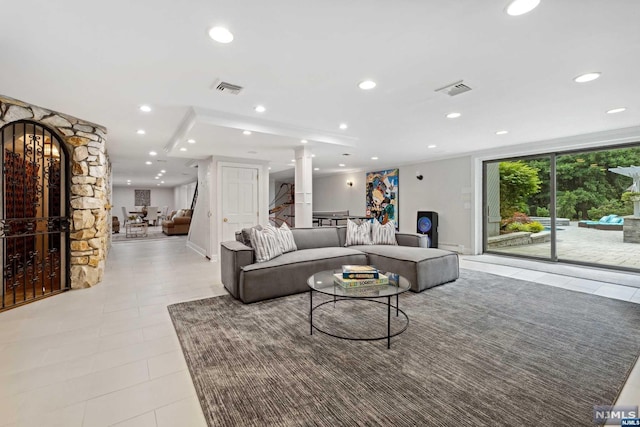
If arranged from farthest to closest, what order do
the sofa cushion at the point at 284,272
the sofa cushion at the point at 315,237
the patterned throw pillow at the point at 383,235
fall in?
the patterned throw pillow at the point at 383,235
the sofa cushion at the point at 315,237
the sofa cushion at the point at 284,272

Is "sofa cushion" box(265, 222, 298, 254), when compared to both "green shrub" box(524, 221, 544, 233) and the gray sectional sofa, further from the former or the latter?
"green shrub" box(524, 221, 544, 233)

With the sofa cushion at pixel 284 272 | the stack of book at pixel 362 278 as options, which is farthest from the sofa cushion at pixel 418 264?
the stack of book at pixel 362 278

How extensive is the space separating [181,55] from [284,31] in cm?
91

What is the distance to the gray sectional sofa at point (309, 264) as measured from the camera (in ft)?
11.3

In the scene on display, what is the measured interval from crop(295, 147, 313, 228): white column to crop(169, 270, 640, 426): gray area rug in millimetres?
2259

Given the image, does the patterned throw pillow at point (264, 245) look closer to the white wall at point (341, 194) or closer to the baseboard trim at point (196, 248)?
the baseboard trim at point (196, 248)

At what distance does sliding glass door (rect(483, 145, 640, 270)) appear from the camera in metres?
4.95

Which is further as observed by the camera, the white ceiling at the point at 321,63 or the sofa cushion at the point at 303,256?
the sofa cushion at the point at 303,256

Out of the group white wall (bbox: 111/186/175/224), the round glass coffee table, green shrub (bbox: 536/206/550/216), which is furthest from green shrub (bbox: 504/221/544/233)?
white wall (bbox: 111/186/175/224)

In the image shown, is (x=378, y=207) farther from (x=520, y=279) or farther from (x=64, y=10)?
(x=64, y=10)

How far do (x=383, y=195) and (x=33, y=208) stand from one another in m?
7.66

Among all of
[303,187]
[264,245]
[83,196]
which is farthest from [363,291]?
[83,196]

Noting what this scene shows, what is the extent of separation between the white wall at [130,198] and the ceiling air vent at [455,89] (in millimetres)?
17360

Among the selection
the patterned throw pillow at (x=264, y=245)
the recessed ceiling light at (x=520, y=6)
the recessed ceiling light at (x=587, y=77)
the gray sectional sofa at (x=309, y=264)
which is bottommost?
the gray sectional sofa at (x=309, y=264)
